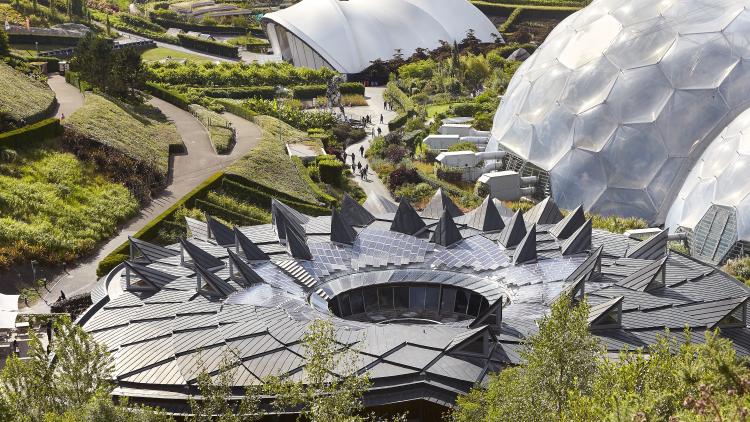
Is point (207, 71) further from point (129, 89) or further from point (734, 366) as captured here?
point (734, 366)

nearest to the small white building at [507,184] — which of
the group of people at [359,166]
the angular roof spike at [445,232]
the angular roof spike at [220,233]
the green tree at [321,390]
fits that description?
the group of people at [359,166]

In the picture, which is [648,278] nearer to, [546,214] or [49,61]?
[546,214]

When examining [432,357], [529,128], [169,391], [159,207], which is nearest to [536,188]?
[529,128]

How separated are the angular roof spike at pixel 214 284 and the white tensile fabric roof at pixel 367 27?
229 feet

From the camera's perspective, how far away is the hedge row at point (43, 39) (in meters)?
94.6

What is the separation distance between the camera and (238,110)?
7588 cm

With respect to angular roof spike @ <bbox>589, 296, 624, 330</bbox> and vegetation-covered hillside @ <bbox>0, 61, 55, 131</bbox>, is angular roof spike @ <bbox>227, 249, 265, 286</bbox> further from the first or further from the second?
vegetation-covered hillside @ <bbox>0, 61, 55, 131</bbox>

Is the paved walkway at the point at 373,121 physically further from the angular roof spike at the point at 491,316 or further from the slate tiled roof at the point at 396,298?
the angular roof spike at the point at 491,316

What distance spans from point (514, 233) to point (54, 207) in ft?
78.0

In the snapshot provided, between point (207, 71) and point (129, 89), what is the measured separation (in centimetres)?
1457

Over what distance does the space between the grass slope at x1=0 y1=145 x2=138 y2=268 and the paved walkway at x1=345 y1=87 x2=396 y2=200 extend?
1635 cm

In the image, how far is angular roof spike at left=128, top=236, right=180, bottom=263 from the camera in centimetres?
3622

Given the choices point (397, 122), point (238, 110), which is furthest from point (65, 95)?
point (397, 122)

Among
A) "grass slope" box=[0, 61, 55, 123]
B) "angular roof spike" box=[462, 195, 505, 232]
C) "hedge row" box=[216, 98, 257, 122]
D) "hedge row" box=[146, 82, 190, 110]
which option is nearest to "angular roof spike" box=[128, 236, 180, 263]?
"angular roof spike" box=[462, 195, 505, 232]
